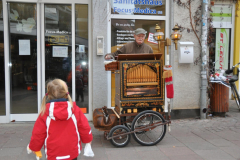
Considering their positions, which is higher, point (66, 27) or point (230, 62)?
point (66, 27)

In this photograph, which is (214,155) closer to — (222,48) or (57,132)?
(57,132)

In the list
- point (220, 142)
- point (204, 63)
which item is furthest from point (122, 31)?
point (220, 142)

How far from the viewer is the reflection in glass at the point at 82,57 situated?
6527 mm

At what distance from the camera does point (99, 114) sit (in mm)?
4688

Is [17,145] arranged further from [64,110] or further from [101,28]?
[101,28]

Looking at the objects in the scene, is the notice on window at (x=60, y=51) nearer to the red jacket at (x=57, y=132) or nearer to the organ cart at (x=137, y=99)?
the organ cart at (x=137, y=99)

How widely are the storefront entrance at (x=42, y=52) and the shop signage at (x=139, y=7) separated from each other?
0.80 meters

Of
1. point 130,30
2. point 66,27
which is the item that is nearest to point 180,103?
point 130,30

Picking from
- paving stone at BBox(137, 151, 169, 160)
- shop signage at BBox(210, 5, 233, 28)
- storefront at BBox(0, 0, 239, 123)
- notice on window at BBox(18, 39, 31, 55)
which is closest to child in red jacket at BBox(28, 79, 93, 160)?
paving stone at BBox(137, 151, 169, 160)

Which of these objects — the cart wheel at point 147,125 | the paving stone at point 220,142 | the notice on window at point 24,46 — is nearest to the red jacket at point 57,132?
the cart wheel at point 147,125

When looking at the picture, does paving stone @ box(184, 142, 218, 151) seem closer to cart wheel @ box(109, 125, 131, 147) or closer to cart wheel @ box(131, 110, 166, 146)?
cart wheel @ box(131, 110, 166, 146)

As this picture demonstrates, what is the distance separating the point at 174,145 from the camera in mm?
4664

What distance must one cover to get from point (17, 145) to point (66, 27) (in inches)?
134

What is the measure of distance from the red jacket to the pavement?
5.11ft
